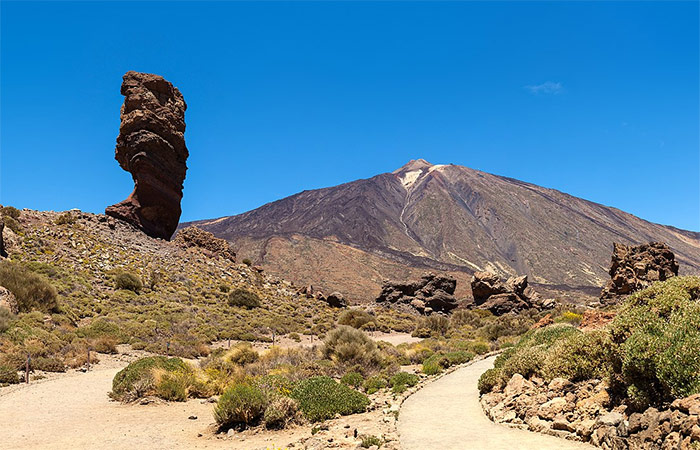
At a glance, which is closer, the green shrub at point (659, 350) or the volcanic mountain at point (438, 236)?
the green shrub at point (659, 350)

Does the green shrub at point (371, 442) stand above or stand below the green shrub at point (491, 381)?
below

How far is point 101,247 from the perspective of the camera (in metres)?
36.2

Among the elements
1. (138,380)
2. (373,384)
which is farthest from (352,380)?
(138,380)

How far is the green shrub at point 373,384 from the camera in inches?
534

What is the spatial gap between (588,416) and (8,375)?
1632cm

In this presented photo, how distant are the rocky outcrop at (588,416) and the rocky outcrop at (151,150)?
3532cm

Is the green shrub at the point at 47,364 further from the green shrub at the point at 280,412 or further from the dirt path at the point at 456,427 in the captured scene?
the dirt path at the point at 456,427

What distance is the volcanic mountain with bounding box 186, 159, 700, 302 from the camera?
95938mm

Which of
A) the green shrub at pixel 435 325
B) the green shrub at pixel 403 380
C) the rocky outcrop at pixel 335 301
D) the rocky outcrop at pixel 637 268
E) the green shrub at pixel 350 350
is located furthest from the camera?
the rocky outcrop at pixel 335 301

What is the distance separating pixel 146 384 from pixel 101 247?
27.5m

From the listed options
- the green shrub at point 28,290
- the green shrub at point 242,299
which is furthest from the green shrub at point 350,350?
the green shrub at point 242,299

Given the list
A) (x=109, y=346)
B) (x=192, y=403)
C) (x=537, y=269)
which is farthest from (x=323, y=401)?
(x=537, y=269)

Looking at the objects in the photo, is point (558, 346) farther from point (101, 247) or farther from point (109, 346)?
point (101, 247)

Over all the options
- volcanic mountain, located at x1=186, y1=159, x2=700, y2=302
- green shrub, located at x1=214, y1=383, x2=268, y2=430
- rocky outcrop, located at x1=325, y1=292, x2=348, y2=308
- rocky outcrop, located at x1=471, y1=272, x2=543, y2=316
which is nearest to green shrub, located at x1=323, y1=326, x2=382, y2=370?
Result: green shrub, located at x1=214, y1=383, x2=268, y2=430
